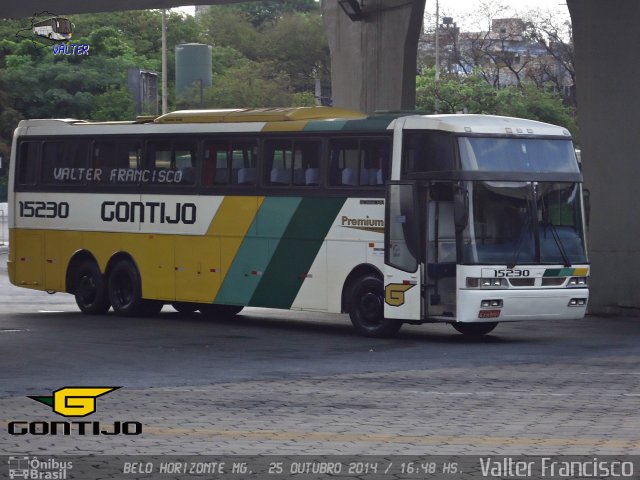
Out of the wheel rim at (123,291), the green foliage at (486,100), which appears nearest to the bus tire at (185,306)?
the wheel rim at (123,291)

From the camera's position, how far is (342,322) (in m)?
25.6

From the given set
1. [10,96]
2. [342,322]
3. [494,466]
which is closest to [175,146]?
[342,322]

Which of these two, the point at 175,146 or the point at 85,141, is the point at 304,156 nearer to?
the point at 175,146

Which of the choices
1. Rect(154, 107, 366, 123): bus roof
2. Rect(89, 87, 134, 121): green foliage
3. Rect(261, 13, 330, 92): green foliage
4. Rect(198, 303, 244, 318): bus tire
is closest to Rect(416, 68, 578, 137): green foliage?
Rect(89, 87, 134, 121): green foliage

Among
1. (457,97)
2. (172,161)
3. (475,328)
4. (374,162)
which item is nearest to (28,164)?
(172,161)

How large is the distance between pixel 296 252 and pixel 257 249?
0.81 m

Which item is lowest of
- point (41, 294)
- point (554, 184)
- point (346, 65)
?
point (41, 294)

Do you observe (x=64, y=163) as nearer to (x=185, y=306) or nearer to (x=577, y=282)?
(x=185, y=306)

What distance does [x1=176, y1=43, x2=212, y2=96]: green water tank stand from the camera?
308 ft

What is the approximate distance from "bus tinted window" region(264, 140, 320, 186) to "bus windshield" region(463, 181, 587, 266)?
293 cm

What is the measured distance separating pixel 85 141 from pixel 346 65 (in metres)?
6.94

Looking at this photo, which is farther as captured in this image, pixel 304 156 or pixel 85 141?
pixel 85 141

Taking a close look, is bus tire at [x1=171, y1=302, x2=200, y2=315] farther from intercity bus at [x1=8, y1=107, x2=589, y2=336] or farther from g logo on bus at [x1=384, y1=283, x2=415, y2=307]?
g logo on bus at [x1=384, y1=283, x2=415, y2=307]

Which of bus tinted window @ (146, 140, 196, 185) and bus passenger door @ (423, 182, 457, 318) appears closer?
bus passenger door @ (423, 182, 457, 318)
